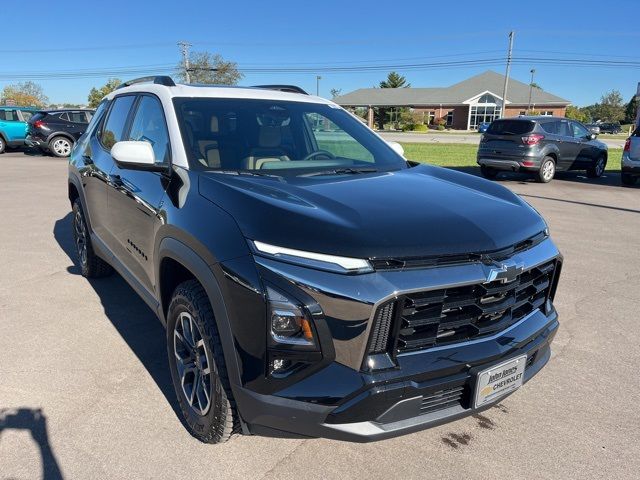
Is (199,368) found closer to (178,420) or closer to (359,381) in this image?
(178,420)

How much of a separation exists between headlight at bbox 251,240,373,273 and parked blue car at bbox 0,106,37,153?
2186 cm

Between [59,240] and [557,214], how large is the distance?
8.22 m

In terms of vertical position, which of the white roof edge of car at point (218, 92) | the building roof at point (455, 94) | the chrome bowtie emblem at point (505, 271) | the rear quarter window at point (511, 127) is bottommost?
the chrome bowtie emblem at point (505, 271)

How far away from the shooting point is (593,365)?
3.62m

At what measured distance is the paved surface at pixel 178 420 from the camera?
8.27ft

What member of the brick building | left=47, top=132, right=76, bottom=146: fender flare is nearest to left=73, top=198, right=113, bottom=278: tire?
left=47, top=132, right=76, bottom=146: fender flare

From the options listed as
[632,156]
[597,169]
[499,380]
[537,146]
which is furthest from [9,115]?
[499,380]

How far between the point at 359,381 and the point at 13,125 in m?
22.7

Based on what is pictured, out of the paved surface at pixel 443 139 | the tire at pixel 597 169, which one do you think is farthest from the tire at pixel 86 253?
the paved surface at pixel 443 139

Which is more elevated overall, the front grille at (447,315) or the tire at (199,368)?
the front grille at (447,315)

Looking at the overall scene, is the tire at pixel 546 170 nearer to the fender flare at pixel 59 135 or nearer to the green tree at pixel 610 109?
the fender flare at pixel 59 135

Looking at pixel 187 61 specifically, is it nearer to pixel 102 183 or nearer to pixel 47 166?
pixel 47 166

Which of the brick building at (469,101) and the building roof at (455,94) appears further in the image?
the building roof at (455,94)

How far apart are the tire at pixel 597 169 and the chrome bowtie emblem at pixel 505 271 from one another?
14.7 metres
